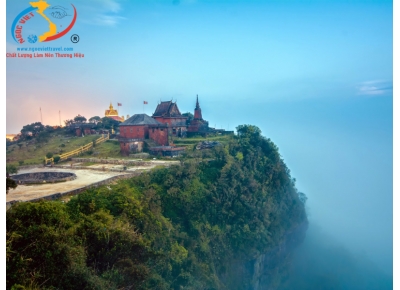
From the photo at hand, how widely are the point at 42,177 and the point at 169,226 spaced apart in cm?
545

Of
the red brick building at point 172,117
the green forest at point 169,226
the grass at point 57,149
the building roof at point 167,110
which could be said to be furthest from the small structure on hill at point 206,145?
the building roof at point 167,110

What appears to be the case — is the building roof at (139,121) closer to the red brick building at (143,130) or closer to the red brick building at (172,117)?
the red brick building at (143,130)

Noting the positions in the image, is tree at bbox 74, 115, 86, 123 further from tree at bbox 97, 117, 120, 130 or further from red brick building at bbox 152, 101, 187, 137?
red brick building at bbox 152, 101, 187, 137

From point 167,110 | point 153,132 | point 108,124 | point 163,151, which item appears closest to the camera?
point 163,151

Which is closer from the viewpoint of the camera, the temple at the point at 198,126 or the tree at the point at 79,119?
the tree at the point at 79,119

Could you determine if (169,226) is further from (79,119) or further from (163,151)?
(79,119)

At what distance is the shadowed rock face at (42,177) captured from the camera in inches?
438

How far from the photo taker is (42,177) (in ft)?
38.2

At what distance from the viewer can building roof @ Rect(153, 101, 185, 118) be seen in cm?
2105

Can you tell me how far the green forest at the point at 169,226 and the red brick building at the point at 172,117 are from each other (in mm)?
5096

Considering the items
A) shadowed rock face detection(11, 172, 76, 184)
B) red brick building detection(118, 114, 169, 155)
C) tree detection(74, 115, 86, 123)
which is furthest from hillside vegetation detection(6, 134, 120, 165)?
tree detection(74, 115, 86, 123)

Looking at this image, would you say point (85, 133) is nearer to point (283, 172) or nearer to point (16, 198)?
point (16, 198)

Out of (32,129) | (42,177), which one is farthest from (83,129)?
(42,177)

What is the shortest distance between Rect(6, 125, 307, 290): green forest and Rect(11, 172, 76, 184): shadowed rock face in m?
2.11
